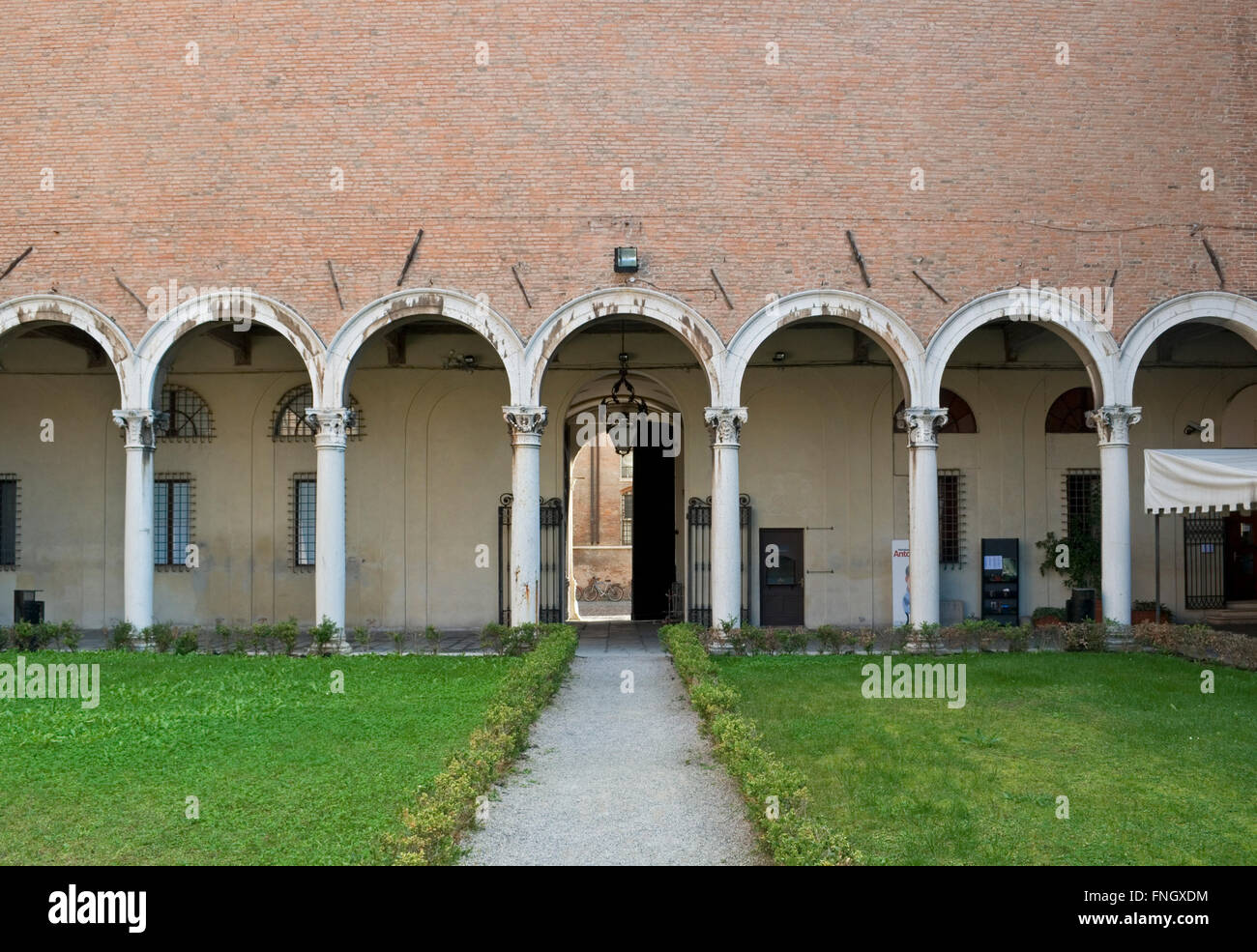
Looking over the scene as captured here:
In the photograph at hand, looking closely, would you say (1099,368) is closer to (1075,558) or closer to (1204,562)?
(1075,558)

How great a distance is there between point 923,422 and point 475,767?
1035 centimetres

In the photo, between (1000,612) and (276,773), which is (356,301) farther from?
(1000,612)

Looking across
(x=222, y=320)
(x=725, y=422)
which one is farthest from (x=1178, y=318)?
(x=222, y=320)

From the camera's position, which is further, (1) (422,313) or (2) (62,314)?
(2) (62,314)

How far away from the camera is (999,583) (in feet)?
64.3

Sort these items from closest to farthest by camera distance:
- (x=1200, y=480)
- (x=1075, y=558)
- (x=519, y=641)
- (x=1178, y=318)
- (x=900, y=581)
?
(x=1200, y=480) → (x=519, y=641) → (x=1178, y=318) → (x=900, y=581) → (x=1075, y=558)

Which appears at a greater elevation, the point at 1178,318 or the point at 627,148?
the point at 627,148

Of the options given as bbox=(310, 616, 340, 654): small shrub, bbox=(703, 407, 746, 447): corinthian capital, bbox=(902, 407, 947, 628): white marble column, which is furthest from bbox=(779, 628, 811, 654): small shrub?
bbox=(310, 616, 340, 654): small shrub

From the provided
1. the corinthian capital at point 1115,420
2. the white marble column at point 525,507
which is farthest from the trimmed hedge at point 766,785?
the corinthian capital at point 1115,420

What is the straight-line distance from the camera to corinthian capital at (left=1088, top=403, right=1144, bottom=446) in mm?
16234

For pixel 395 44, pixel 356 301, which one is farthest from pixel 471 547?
pixel 395 44

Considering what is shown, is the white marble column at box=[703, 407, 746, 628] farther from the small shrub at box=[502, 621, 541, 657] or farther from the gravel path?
the gravel path

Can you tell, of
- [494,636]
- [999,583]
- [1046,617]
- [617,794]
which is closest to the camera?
[617,794]
